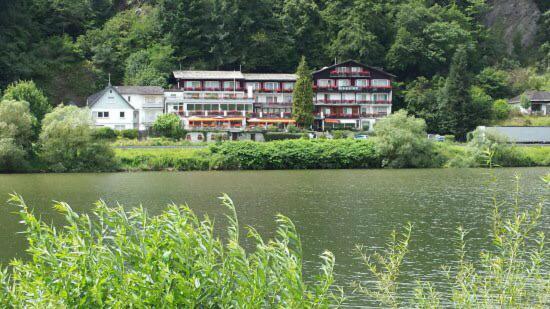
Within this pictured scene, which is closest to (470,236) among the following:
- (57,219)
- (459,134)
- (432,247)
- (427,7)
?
(432,247)

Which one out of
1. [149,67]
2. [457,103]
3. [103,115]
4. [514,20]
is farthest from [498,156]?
[514,20]

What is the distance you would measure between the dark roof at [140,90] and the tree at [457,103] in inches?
1217

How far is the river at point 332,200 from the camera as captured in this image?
22311mm

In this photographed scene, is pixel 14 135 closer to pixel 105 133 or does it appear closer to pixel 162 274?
pixel 105 133

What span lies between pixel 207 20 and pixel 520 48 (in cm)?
4305

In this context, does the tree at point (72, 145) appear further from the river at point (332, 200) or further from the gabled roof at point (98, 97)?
the gabled roof at point (98, 97)

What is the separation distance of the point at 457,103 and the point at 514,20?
109ft

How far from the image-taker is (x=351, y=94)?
82.2 m

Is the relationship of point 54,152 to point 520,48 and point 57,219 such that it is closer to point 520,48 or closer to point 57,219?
point 57,219

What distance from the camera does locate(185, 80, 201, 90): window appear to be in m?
78.4

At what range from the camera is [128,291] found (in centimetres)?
975

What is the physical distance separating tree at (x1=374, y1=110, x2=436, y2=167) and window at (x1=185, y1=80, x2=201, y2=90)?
1063 inches

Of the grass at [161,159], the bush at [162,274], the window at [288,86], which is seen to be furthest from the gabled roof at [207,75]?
the bush at [162,274]

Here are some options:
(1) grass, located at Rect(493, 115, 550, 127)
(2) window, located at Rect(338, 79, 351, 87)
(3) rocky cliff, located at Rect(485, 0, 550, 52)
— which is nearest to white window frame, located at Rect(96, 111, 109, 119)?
(2) window, located at Rect(338, 79, 351, 87)
